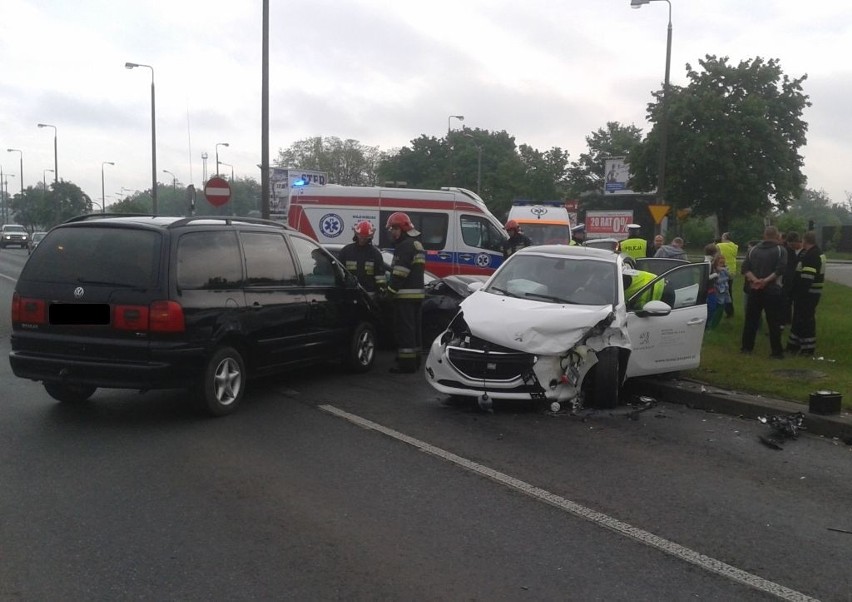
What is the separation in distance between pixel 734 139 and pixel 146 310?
31905 mm

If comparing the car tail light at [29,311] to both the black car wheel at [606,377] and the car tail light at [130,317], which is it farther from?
the black car wheel at [606,377]

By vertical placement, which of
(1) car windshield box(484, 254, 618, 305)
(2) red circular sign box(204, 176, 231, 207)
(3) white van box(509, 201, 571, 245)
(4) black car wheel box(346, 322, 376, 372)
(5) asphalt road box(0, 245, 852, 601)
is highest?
(2) red circular sign box(204, 176, 231, 207)

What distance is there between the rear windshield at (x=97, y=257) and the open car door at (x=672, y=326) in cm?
474

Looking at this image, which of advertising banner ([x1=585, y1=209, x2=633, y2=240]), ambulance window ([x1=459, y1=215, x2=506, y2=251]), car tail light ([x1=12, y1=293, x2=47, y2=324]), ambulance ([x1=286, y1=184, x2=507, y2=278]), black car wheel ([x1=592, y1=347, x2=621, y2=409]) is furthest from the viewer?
advertising banner ([x1=585, y1=209, x2=633, y2=240])

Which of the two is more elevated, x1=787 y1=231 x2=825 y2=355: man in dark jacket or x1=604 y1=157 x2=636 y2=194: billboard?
x1=604 y1=157 x2=636 y2=194: billboard

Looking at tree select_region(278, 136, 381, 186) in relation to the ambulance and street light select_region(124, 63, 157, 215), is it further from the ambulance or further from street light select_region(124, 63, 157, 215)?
the ambulance

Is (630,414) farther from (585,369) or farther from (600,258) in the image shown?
(600,258)

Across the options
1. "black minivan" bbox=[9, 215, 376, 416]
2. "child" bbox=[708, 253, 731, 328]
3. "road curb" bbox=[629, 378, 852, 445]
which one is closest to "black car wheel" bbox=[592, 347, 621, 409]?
"road curb" bbox=[629, 378, 852, 445]

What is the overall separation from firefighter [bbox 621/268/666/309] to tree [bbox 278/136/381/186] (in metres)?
64.3

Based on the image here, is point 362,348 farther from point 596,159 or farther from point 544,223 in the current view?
point 596,159

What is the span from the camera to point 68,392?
306 inches

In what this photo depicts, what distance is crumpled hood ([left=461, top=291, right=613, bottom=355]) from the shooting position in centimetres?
772

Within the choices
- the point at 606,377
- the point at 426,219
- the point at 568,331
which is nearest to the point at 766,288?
the point at 606,377

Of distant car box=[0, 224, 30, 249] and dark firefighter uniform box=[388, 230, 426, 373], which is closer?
dark firefighter uniform box=[388, 230, 426, 373]
